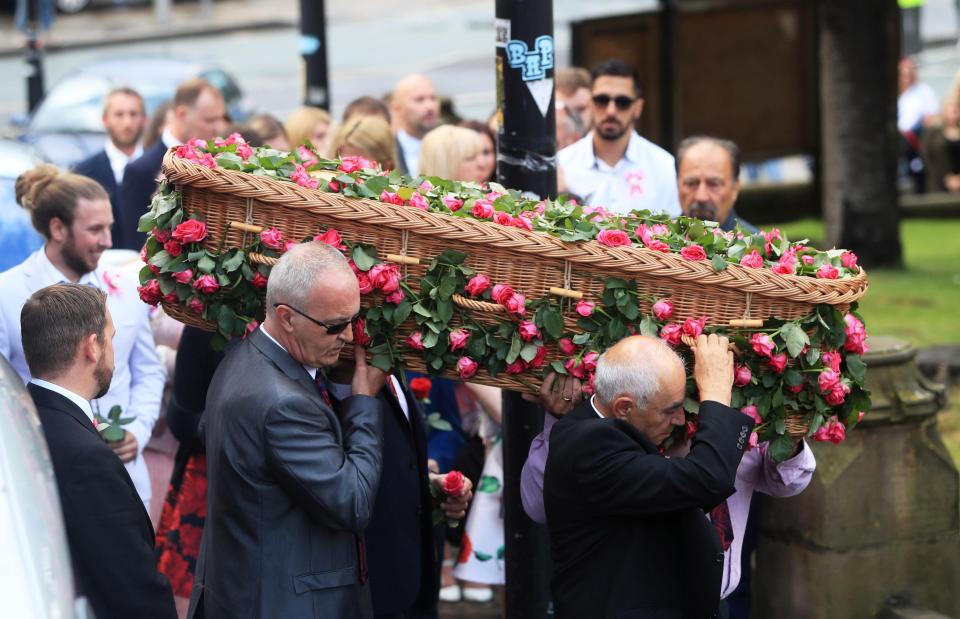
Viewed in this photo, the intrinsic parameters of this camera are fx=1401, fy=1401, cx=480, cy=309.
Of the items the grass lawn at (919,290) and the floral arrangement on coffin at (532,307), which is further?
the grass lawn at (919,290)

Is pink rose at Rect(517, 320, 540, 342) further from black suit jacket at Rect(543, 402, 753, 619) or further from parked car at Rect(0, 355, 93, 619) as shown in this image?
parked car at Rect(0, 355, 93, 619)

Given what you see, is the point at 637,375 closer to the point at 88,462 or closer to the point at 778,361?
the point at 778,361

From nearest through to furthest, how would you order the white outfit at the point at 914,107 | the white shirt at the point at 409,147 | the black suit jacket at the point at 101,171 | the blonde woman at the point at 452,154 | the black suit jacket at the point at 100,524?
the black suit jacket at the point at 100,524
the blonde woman at the point at 452,154
the black suit jacket at the point at 101,171
the white shirt at the point at 409,147
the white outfit at the point at 914,107

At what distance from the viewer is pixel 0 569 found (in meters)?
2.96

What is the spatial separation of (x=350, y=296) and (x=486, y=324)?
488mm

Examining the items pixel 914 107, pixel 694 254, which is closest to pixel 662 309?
pixel 694 254

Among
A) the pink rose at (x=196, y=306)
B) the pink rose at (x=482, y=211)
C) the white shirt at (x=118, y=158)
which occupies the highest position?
the white shirt at (x=118, y=158)

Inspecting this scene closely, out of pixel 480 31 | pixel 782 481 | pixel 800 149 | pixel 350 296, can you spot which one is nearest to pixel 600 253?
pixel 350 296

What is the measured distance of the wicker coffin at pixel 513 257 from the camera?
4.14m

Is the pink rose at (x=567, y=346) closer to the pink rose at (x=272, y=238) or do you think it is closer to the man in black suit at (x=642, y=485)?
the man in black suit at (x=642, y=485)

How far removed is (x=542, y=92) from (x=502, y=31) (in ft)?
0.86

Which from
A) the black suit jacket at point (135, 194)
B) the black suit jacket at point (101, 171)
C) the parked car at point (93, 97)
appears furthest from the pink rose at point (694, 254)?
the parked car at point (93, 97)

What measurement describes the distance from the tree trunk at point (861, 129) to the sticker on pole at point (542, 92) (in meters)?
7.45

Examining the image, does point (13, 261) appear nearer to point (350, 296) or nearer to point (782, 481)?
point (350, 296)
